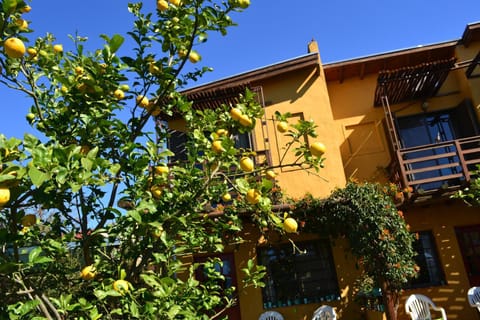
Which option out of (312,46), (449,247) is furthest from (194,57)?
(312,46)

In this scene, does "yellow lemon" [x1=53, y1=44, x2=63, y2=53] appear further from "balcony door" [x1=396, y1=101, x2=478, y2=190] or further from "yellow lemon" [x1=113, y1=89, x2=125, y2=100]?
"balcony door" [x1=396, y1=101, x2=478, y2=190]

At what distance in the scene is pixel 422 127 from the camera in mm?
10758

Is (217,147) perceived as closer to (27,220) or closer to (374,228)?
(27,220)

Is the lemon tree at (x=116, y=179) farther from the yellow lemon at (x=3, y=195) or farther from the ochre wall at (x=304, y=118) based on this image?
the ochre wall at (x=304, y=118)

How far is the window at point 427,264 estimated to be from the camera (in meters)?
9.19

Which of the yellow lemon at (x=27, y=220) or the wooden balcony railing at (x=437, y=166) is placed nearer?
the yellow lemon at (x=27, y=220)

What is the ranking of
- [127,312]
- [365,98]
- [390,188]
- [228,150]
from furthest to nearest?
[365,98], [390,188], [228,150], [127,312]

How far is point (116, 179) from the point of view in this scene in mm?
2426

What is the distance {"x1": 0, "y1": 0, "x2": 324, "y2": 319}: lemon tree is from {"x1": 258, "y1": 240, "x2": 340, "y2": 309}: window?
254 inches

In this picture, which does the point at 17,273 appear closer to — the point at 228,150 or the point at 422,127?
the point at 228,150

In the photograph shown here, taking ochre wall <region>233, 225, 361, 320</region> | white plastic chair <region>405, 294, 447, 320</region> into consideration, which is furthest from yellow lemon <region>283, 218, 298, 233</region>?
white plastic chair <region>405, 294, 447, 320</region>

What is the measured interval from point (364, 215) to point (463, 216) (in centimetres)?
390

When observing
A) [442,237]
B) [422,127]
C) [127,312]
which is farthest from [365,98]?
[127,312]

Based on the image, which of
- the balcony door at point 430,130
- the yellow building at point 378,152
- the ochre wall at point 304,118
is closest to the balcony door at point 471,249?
the yellow building at point 378,152
